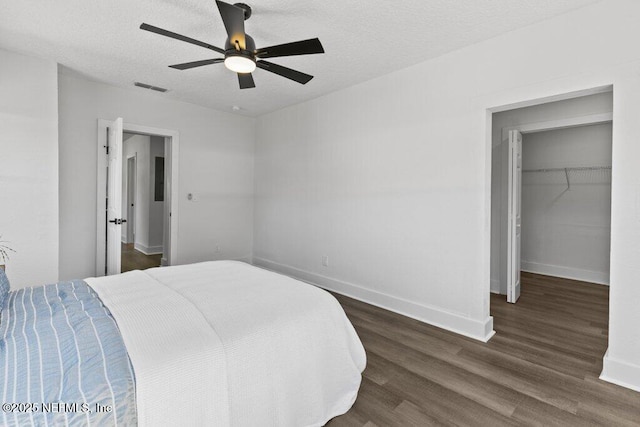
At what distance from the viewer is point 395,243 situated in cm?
334

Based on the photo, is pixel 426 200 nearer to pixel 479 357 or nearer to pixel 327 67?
pixel 479 357

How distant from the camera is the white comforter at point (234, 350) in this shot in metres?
1.12

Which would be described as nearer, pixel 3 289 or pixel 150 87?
pixel 3 289

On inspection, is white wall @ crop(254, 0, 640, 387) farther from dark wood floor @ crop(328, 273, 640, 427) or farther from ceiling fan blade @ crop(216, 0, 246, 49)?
ceiling fan blade @ crop(216, 0, 246, 49)

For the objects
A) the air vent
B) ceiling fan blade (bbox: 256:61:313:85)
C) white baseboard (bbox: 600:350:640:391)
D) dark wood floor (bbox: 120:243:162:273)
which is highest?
the air vent

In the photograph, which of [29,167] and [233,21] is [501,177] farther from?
[29,167]

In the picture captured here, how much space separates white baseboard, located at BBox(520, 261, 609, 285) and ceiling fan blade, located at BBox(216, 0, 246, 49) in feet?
17.6

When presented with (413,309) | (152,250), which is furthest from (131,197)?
(413,309)

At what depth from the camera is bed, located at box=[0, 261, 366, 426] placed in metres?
1.00

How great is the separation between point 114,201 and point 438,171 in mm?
3672

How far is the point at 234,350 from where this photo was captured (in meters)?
1.29

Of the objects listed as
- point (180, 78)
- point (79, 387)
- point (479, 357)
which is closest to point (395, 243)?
point (479, 357)

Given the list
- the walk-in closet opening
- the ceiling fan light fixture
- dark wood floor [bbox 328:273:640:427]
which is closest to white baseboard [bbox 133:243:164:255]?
dark wood floor [bbox 328:273:640:427]

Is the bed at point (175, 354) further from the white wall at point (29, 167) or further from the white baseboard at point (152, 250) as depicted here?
the white baseboard at point (152, 250)
